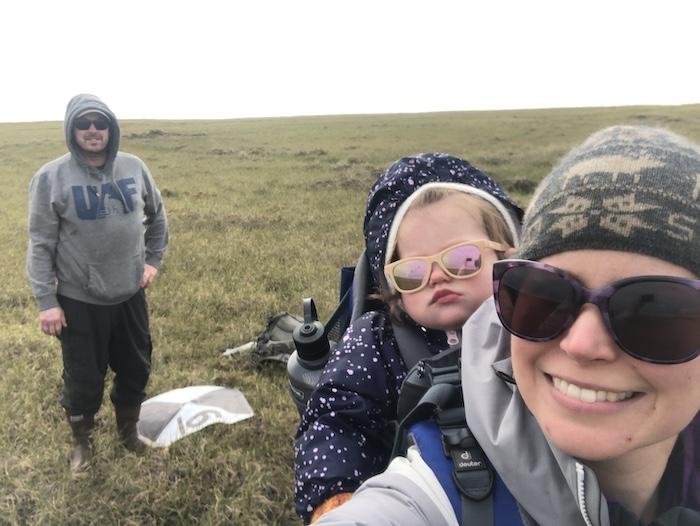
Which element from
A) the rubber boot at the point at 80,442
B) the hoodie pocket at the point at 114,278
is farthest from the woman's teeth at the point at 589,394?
the rubber boot at the point at 80,442

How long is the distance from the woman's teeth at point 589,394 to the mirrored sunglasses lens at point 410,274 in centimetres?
95

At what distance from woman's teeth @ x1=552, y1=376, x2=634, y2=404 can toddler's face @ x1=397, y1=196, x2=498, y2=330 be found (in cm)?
92

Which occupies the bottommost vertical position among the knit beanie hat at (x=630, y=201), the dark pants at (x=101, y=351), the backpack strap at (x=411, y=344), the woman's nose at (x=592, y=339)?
the dark pants at (x=101, y=351)

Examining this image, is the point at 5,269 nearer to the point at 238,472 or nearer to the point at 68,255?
the point at 68,255

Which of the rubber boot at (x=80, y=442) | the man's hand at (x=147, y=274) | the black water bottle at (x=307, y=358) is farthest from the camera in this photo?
the man's hand at (x=147, y=274)

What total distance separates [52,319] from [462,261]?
2.51 metres

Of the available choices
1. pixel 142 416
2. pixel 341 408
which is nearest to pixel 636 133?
pixel 341 408

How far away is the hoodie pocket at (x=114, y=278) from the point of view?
11.1ft

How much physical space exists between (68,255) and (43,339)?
8.48 ft

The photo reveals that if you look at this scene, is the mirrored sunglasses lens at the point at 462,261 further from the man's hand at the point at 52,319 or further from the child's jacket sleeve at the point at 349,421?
the man's hand at the point at 52,319

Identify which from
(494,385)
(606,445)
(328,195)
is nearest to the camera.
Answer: (606,445)

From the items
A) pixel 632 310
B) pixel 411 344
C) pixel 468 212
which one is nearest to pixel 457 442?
pixel 632 310

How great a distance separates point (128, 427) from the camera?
3859 mm

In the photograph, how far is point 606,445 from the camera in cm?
98
